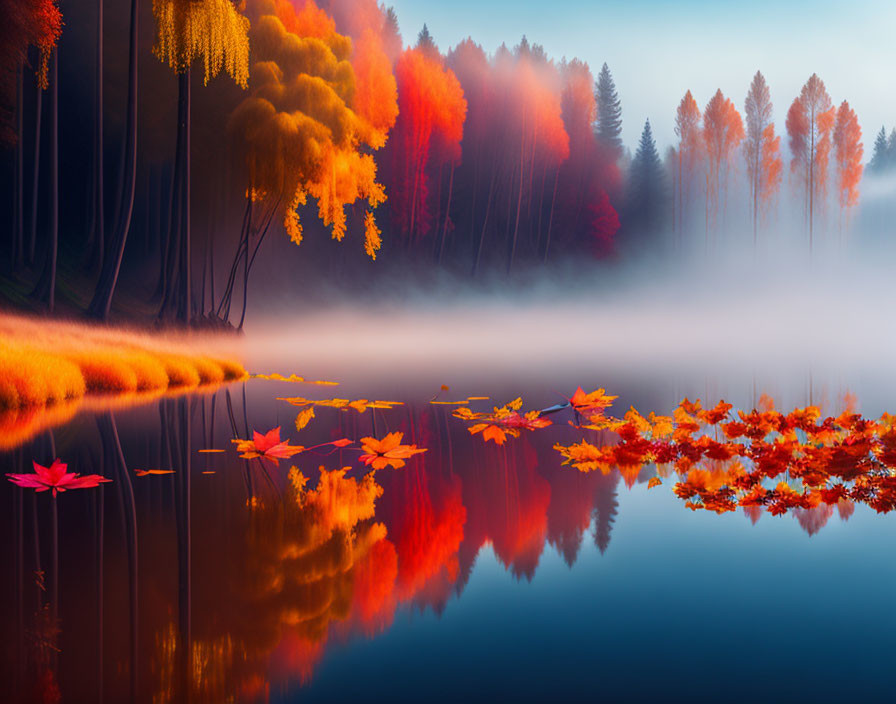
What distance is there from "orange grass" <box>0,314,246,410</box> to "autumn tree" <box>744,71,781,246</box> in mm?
25548

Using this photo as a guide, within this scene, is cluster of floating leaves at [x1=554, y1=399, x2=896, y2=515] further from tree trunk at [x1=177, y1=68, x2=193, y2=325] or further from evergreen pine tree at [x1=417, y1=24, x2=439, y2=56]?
evergreen pine tree at [x1=417, y1=24, x2=439, y2=56]

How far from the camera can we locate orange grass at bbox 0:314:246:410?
5504 mm

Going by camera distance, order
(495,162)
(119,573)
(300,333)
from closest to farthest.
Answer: (119,573), (300,333), (495,162)

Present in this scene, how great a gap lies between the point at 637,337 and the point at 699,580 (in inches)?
575

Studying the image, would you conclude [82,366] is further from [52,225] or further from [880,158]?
[880,158]

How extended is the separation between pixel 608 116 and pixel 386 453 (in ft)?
93.5

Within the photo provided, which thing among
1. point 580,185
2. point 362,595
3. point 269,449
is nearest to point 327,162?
point 269,449

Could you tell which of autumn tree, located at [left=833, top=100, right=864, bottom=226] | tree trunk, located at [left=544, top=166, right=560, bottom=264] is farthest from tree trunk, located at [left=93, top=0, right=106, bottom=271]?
autumn tree, located at [left=833, top=100, right=864, bottom=226]

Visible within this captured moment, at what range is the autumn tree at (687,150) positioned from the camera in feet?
92.8

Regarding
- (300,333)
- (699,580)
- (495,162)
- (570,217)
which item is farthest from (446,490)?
(570,217)

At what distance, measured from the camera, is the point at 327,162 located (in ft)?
37.2

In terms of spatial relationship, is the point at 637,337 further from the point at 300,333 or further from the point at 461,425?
the point at 461,425

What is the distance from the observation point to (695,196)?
30703 millimetres

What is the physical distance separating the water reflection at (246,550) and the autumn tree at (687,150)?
2742 cm
